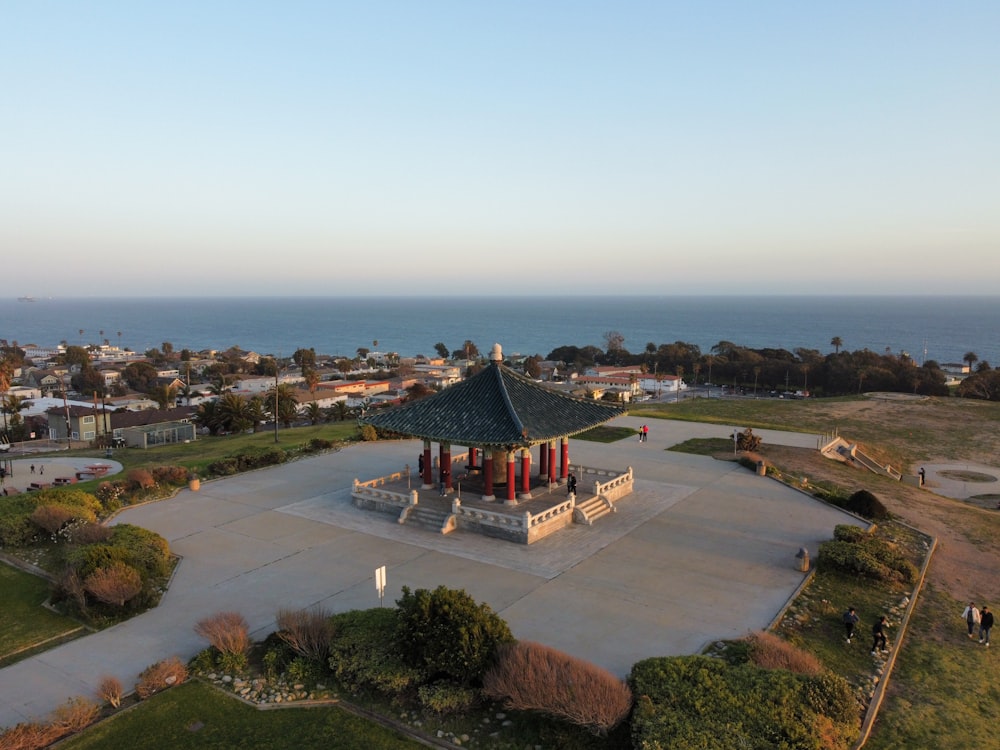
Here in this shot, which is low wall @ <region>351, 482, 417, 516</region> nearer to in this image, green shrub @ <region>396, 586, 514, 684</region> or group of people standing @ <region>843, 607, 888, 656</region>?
green shrub @ <region>396, 586, 514, 684</region>

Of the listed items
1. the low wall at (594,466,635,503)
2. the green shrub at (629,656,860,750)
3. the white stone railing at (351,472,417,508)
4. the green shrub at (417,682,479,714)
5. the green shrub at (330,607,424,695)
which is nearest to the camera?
the green shrub at (629,656,860,750)

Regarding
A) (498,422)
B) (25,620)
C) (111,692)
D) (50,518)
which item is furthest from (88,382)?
(111,692)

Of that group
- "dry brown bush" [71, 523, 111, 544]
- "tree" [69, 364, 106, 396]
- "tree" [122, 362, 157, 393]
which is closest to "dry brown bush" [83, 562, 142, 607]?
"dry brown bush" [71, 523, 111, 544]

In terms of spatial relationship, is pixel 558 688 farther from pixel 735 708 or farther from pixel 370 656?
pixel 370 656

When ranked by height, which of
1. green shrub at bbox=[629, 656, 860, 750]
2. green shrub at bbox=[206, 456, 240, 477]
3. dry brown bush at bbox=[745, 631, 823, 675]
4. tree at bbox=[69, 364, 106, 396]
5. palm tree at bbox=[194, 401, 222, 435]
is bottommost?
tree at bbox=[69, 364, 106, 396]

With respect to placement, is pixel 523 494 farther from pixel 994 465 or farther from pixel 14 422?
pixel 14 422

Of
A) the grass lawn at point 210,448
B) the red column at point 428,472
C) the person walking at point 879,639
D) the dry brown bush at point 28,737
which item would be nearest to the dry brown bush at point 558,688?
the person walking at point 879,639

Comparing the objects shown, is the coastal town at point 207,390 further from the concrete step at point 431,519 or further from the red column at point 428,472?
the concrete step at point 431,519
